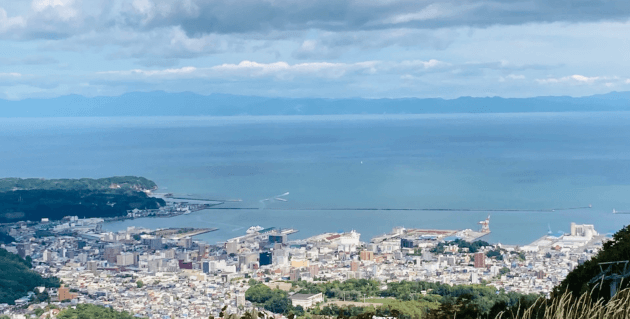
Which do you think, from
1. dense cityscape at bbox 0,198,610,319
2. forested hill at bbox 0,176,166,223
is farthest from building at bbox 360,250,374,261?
forested hill at bbox 0,176,166,223

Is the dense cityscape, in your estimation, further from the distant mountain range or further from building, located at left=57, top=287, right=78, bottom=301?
the distant mountain range

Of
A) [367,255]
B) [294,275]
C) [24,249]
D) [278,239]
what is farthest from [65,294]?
[278,239]

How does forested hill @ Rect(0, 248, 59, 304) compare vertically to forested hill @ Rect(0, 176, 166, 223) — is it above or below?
below

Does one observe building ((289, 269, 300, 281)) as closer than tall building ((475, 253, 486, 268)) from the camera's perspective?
Yes

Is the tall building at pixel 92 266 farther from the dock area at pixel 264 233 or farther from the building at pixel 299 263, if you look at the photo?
the dock area at pixel 264 233

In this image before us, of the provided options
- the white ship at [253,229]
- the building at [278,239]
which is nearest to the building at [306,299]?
the building at [278,239]

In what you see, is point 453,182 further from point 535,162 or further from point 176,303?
point 176,303

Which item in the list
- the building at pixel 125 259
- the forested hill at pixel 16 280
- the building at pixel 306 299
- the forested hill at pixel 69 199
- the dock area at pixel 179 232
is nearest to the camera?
the building at pixel 306 299

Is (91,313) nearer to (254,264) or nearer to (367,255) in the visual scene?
(254,264)
